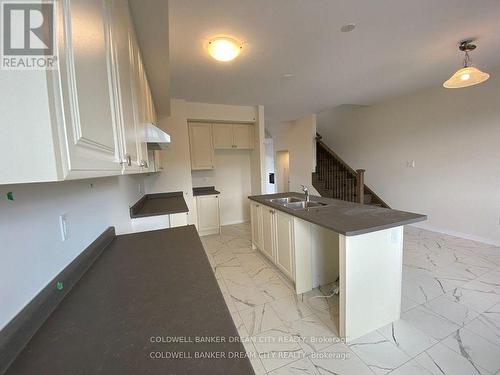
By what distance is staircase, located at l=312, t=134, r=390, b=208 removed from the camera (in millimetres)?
4559

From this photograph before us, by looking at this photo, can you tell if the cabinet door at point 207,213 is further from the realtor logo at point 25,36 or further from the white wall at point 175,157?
the realtor logo at point 25,36

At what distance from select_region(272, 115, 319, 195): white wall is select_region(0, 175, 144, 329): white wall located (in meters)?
4.74

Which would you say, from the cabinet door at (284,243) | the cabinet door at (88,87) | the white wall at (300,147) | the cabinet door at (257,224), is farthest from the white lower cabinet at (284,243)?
the white wall at (300,147)

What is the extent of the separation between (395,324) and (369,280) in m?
0.52

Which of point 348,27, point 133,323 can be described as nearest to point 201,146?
point 348,27

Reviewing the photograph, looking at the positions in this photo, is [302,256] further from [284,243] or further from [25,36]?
[25,36]

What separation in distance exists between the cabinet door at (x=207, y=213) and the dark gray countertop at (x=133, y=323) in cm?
290

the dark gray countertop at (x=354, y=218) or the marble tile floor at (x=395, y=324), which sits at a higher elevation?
the dark gray countertop at (x=354, y=218)

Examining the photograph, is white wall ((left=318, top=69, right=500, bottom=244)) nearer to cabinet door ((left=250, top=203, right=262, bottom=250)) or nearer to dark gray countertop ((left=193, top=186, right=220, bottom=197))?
cabinet door ((left=250, top=203, right=262, bottom=250))

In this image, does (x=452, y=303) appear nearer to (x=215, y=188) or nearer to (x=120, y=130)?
(x=120, y=130)

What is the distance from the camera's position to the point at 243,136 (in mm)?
4559

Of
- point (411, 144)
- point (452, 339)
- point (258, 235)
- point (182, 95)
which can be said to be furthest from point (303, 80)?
point (452, 339)

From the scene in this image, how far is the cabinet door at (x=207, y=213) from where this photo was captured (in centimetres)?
411

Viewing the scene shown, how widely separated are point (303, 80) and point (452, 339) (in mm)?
3180
